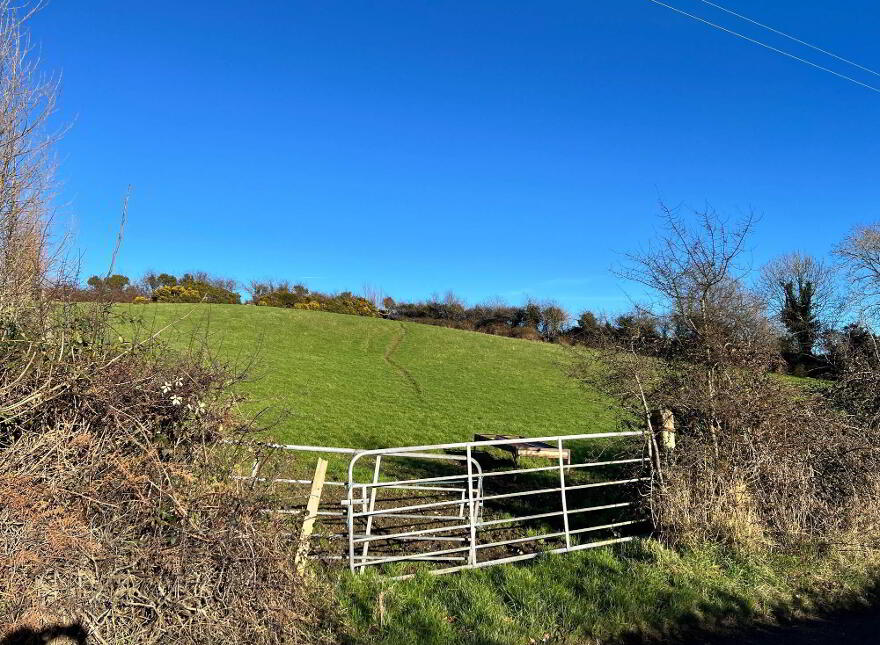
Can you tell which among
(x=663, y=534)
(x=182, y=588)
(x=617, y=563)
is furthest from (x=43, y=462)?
(x=663, y=534)

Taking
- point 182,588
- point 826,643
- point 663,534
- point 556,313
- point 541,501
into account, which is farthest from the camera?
point 556,313

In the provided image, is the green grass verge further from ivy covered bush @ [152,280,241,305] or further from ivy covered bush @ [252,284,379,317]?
ivy covered bush @ [252,284,379,317]

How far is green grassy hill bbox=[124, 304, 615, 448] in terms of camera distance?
49.5 ft

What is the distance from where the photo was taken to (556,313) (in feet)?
181

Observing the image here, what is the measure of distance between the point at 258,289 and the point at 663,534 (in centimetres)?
5882

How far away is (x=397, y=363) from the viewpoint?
29781 millimetres

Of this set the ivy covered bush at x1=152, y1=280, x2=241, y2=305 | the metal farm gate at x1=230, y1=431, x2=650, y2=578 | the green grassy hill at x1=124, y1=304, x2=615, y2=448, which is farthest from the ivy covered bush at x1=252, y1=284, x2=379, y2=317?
the metal farm gate at x1=230, y1=431, x2=650, y2=578

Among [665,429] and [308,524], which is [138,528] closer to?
[308,524]

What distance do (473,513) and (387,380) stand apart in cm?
1894

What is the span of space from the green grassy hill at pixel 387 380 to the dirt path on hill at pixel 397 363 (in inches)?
2.3

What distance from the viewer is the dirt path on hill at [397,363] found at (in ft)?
78.2

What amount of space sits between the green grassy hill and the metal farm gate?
1.53m

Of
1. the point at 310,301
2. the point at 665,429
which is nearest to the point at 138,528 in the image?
the point at 665,429

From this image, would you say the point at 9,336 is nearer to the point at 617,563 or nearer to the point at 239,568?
the point at 239,568
